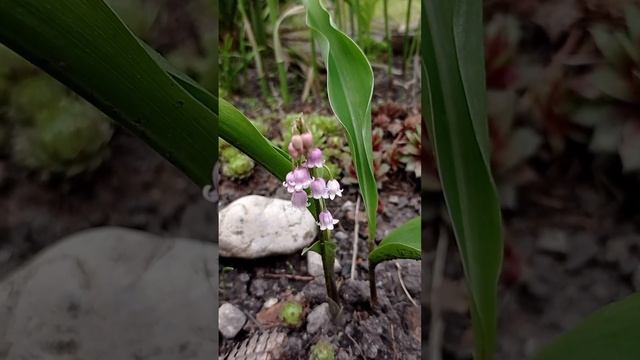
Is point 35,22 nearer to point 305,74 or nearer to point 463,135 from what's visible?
point 463,135

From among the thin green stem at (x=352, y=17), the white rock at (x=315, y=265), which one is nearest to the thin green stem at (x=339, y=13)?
the thin green stem at (x=352, y=17)

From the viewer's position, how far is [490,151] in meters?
0.50

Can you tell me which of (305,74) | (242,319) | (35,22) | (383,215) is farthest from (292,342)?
(35,22)

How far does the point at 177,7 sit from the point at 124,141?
0.12 m

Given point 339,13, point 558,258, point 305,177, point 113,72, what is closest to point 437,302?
point 558,258

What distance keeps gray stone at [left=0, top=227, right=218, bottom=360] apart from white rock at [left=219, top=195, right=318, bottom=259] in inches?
8.2

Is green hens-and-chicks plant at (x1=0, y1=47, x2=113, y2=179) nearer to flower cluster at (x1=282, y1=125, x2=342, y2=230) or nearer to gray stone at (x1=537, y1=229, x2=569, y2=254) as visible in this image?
flower cluster at (x1=282, y1=125, x2=342, y2=230)

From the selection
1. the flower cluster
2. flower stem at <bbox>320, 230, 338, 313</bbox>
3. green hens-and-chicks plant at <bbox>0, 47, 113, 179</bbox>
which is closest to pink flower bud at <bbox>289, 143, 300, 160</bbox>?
the flower cluster

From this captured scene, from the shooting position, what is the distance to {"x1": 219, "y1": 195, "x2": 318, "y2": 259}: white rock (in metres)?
0.77

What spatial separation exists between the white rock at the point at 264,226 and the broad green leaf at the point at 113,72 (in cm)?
22

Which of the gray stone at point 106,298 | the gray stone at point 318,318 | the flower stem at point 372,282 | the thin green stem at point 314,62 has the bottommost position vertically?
the gray stone at point 318,318

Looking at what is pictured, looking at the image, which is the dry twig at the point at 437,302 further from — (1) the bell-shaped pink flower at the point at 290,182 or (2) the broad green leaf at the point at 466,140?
(1) the bell-shaped pink flower at the point at 290,182

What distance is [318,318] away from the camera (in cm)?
76

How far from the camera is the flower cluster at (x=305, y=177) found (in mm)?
690
